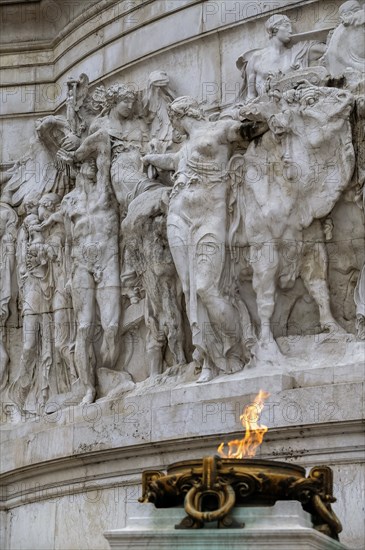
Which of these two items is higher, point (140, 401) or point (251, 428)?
point (140, 401)

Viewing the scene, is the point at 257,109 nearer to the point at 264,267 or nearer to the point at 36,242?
the point at 264,267

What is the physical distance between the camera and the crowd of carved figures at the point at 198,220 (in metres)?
14.5

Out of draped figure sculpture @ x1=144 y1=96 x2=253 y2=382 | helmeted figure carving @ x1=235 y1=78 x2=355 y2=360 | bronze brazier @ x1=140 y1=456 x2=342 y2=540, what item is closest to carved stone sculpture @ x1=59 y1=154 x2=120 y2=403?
draped figure sculpture @ x1=144 y1=96 x2=253 y2=382

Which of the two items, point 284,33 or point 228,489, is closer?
point 228,489

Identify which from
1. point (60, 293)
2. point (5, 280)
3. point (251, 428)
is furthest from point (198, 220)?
point (5, 280)

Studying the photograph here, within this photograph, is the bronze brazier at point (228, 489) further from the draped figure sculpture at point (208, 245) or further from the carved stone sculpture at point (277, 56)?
the carved stone sculpture at point (277, 56)

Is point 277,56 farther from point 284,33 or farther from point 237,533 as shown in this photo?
point 237,533

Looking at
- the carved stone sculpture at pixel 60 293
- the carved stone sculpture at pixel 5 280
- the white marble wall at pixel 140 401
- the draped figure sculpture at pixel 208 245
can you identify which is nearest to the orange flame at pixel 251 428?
the white marble wall at pixel 140 401

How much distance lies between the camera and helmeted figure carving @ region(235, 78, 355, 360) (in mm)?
14328

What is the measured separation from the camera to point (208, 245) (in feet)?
48.5

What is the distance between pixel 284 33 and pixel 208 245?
2423mm

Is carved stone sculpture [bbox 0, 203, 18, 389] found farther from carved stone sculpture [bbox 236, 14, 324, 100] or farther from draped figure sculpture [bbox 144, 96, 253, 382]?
carved stone sculpture [bbox 236, 14, 324, 100]

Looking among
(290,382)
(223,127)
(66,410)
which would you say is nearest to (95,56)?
(223,127)

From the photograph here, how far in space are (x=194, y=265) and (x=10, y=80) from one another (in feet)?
17.2
